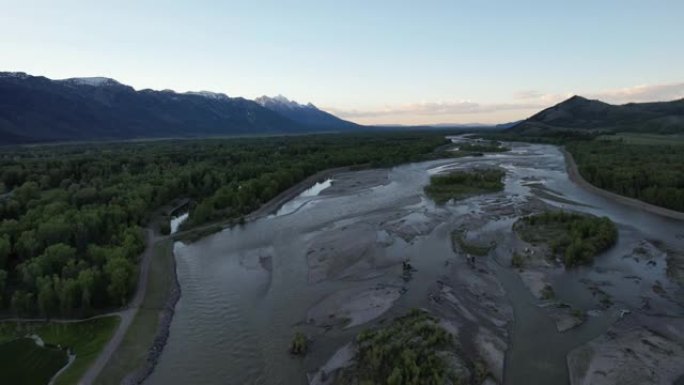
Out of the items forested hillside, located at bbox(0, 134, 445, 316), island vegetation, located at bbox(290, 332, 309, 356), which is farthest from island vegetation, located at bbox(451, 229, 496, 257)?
forested hillside, located at bbox(0, 134, 445, 316)

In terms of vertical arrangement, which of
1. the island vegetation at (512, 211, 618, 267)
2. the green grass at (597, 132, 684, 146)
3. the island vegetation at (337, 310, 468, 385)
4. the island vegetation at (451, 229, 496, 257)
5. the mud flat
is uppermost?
the green grass at (597, 132, 684, 146)

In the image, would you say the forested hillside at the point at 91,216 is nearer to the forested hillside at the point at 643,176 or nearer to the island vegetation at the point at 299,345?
the island vegetation at the point at 299,345

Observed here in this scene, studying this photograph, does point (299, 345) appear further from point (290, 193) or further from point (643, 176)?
point (643, 176)

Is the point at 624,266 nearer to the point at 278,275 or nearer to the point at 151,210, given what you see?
the point at 278,275

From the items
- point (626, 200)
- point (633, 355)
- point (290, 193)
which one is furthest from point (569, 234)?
point (290, 193)

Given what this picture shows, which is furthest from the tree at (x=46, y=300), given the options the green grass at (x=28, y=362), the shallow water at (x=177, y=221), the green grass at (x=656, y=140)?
the green grass at (x=656, y=140)

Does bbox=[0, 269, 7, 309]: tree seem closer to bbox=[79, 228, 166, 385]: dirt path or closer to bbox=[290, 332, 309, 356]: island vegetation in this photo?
bbox=[79, 228, 166, 385]: dirt path
